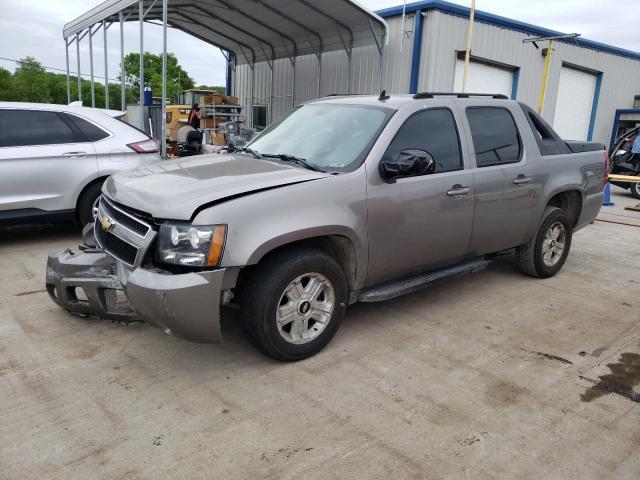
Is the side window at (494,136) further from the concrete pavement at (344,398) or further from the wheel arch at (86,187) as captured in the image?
the wheel arch at (86,187)

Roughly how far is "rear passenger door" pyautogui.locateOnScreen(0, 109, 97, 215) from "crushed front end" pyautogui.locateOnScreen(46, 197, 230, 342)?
8.22 feet

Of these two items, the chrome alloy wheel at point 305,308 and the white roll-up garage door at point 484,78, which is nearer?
the chrome alloy wheel at point 305,308

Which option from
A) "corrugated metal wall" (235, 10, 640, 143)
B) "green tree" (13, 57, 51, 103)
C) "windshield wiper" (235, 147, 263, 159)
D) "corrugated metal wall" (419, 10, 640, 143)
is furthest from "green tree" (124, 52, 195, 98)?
"windshield wiper" (235, 147, 263, 159)

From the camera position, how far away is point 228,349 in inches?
152

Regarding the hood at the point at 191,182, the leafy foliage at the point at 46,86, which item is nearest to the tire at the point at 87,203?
the hood at the point at 191,182

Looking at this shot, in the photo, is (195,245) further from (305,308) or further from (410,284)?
(410,284)

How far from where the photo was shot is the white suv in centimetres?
602

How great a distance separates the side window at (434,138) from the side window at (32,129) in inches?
171

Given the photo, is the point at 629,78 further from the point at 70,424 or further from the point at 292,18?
the point at 70,424

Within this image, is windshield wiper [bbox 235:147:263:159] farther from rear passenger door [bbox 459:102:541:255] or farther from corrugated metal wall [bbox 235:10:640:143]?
corrugated metal wall [bbox 235:10:640:143]

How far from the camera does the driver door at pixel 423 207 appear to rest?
3.88 m

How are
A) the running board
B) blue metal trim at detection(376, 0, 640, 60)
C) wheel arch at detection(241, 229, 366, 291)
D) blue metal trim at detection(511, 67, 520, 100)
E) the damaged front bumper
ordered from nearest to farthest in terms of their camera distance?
the damaged front bumper < wheel arch at detection(241, 229, 366, 291) < the running board < blue metal trim at detection(376, 0, 640, 60) < blue metal trim at detection(511, 67, 520, 100)

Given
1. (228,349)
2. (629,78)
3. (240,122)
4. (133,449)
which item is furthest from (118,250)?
(629,78)

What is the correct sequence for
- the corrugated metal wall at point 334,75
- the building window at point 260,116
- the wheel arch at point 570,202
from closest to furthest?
the wheel arch at point 570,202, the corrugated metal wall at point 334,75, the building window at point 260,116
